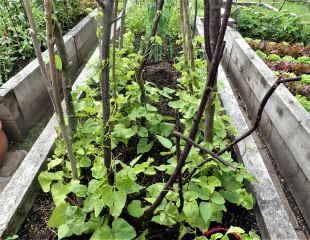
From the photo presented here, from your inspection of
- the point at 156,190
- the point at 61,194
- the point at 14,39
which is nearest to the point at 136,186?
the point at 156,190

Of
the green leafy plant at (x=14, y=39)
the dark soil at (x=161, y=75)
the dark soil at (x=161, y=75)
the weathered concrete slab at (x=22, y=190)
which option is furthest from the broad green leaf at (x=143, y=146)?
the green leafy plant at (x=14, y=39)

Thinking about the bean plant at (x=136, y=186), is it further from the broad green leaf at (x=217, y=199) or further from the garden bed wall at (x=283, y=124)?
the garden bed wall at (x=283, y=124)

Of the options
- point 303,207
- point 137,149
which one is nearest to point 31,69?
point 137,149

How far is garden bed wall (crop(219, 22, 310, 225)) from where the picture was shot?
2244mm

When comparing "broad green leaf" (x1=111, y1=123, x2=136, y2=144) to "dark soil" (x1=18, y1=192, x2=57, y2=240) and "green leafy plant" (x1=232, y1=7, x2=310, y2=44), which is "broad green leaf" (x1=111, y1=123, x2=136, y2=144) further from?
"green leafy plant" (x1=232, y1=7, x2=310, y2=44)

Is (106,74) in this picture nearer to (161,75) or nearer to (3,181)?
(3,181)

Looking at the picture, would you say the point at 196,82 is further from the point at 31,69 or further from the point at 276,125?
the point at 31,69

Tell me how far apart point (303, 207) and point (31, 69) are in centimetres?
280

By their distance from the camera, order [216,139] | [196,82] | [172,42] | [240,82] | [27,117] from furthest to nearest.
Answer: [172,42]
[240,82]
[27,117]
[196,82]
[216,139]

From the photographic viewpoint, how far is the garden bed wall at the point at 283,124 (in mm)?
2244

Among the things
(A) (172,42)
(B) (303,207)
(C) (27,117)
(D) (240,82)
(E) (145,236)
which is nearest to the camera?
(E) (145,236)

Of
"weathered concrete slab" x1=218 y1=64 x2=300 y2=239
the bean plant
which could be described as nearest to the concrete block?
the bean plant

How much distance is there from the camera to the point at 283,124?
258 centimetres

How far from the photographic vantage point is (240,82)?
368 centimetres
